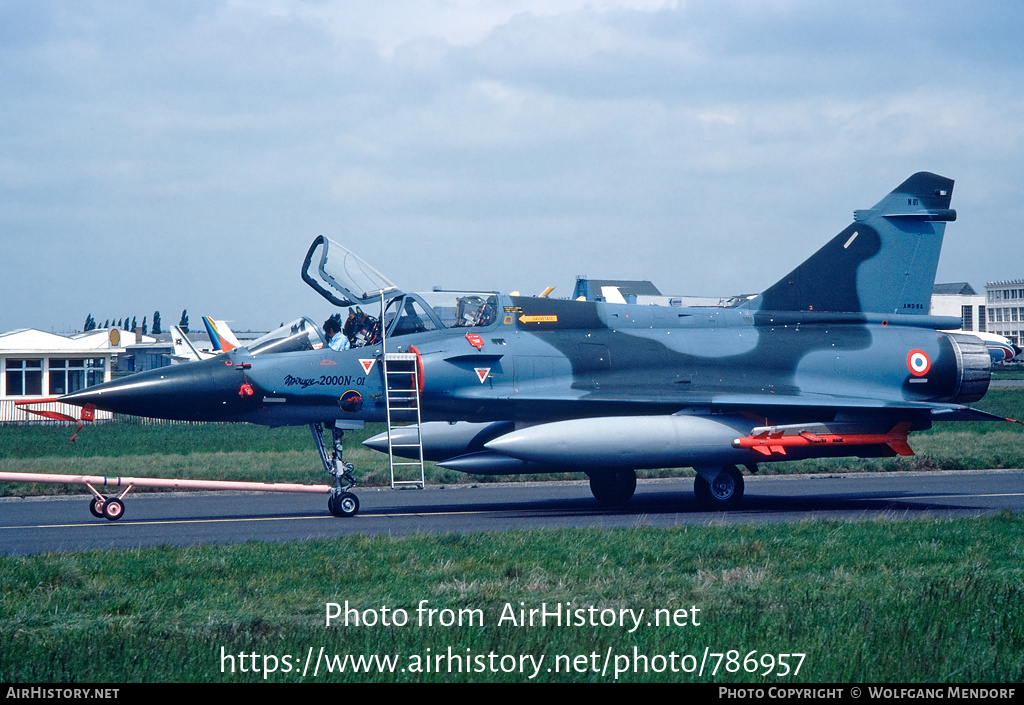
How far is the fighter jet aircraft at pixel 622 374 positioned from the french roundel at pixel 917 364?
4 cm

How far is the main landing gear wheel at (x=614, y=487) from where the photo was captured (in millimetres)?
15539

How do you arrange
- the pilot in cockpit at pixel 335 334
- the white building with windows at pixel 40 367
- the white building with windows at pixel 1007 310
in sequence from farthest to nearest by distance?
the white building with windows at pixel 1007 310 → the white building with windows at pixel 40 367 → the pilot in cockpit at pixel 335 334

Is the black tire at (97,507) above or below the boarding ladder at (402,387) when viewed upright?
below

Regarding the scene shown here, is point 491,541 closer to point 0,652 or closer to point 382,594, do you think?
point 382,594

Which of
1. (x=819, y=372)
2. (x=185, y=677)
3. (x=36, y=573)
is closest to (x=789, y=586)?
(x=185, y=677)

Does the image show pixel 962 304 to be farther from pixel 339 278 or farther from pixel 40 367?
pixel 339 278

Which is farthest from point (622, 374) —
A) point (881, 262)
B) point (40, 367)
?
point (40, 367)

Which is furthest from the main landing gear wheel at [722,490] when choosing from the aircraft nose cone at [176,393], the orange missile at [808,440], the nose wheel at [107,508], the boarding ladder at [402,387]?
the nose wheel at [107,508]

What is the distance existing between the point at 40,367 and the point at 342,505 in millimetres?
39153

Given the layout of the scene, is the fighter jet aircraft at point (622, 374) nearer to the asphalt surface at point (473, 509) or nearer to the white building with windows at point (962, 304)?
the asphalt surface at point (473, 509)

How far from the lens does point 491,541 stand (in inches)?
409

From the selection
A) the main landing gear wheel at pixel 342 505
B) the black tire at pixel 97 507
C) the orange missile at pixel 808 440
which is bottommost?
the main landing gear wheel at pixel 342 505

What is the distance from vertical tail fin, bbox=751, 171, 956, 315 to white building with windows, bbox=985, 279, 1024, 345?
435ft

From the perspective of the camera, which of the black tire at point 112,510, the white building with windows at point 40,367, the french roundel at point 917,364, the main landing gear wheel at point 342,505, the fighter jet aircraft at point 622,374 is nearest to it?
the black tire at point 112,510
